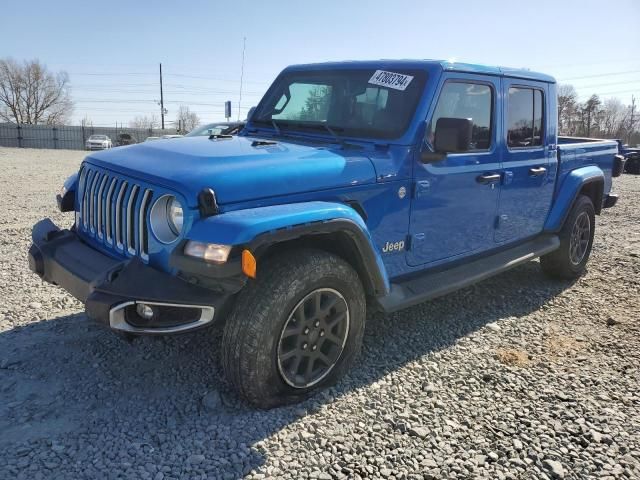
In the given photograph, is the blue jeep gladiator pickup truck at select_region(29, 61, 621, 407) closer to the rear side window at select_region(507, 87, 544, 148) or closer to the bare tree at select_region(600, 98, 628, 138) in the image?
the rear side window at select_region(507, 87, 544, 148)

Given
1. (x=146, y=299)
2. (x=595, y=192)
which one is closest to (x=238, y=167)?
(x=146, y=299)

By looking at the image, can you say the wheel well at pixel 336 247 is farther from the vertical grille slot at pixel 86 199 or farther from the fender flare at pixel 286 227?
the vertical grille slot at pixel 86 199

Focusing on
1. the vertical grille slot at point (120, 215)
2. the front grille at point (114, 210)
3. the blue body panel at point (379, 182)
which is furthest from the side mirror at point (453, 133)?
the vertical grille slot at point (120, 215)

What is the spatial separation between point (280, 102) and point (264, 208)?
1.91 metres

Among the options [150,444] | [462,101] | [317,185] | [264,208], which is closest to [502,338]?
[462,101]

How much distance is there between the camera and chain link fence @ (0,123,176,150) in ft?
126

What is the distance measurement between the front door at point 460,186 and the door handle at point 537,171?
1.74 feet

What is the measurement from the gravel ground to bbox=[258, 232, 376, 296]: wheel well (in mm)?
667

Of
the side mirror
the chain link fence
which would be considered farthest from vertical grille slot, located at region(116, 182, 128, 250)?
the chain link fence

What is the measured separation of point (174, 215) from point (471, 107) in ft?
7.99

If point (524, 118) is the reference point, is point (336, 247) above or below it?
below

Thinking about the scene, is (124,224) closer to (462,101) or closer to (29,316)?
(29,316)

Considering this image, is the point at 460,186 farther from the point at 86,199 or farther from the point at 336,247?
the point at 86,199

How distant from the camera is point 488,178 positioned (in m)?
4.02
